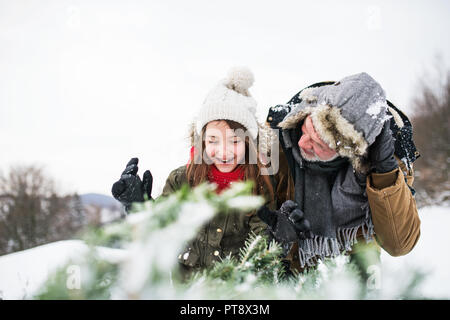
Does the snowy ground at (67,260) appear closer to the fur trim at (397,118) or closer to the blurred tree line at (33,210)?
the fur trim at (397,118)

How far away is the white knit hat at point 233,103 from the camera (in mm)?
1191

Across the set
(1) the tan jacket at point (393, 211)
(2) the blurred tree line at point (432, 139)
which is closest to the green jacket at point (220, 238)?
(1) the tan jacket at point (393, 211)

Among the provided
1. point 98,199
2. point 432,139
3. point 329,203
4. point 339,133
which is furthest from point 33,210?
point 432,139

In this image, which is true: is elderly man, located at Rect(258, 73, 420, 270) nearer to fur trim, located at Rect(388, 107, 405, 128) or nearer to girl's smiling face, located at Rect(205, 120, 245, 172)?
fur trim, located at Rect(388, 107, 405, 128)

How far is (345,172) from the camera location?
1.05 meters

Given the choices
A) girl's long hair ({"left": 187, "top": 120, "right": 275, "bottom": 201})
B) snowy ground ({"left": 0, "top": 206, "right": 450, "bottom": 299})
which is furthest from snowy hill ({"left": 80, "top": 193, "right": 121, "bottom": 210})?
girl's long hair ({"left": 187, "top": 120, "right": 275, "bottom": 201})

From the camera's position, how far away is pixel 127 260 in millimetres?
329

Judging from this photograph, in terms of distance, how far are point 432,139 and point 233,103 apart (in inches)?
421

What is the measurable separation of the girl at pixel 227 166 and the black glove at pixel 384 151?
0.35 meters

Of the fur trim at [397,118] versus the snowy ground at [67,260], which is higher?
the fur trim at [397,118]

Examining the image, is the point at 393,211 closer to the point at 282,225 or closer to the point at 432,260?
the point at 282,225
